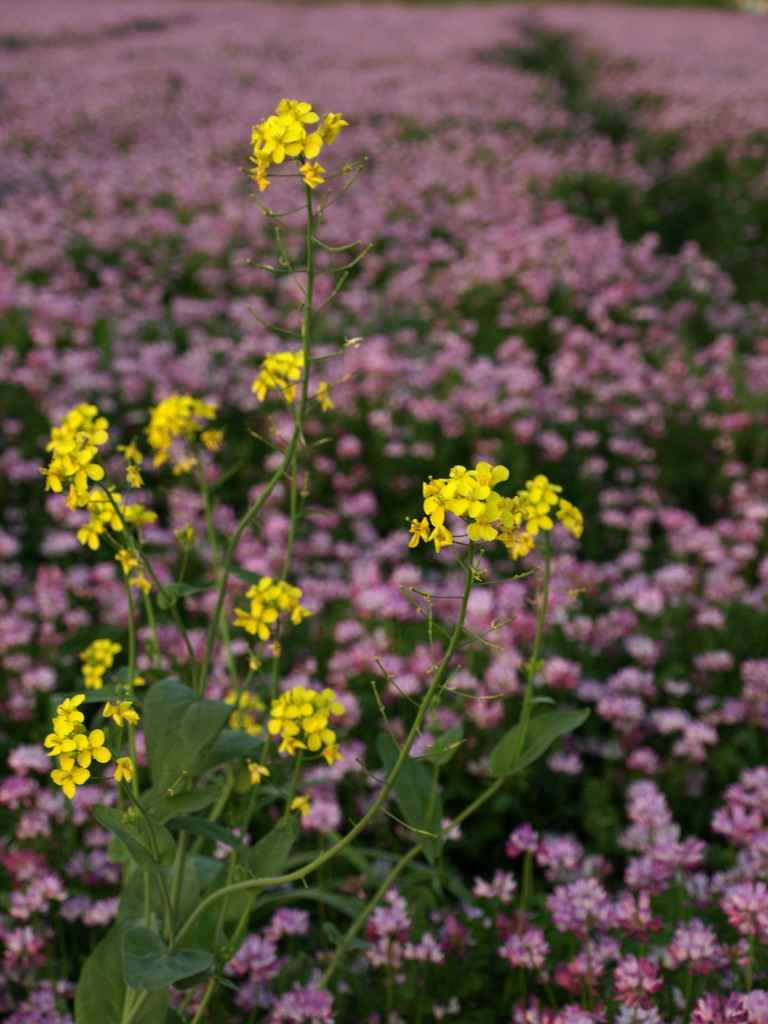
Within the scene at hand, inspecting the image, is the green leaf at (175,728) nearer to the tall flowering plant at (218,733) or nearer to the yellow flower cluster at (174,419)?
the tall flowering plant at (218,733)

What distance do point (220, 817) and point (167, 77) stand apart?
14696 millimetres

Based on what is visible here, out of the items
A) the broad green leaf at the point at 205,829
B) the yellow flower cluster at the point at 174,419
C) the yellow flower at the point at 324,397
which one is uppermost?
the yellow flower at the point at 324,397

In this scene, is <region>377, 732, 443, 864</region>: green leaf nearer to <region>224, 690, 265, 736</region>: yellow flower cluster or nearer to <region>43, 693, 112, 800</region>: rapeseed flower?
<region>224, 690, 265, 736</region>: yellow flower cluster

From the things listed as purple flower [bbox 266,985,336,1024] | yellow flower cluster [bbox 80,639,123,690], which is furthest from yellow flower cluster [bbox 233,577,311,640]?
purple flower [bbox 266,985,336,1024]

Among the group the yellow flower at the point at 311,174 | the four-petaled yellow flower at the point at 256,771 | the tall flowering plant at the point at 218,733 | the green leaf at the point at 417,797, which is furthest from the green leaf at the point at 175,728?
the yellow flower at the point at 311,174

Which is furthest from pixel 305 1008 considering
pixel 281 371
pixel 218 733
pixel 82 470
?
pixel 281 371

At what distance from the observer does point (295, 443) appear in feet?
4.94

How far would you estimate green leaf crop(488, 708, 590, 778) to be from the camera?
5.28 feet

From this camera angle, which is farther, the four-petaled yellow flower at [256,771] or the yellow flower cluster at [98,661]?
the yellow flower cluster at [98,661]

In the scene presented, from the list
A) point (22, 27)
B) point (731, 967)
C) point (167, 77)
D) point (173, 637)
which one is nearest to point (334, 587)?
A: point (173, 637)

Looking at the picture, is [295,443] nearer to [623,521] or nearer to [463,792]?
[463,792]

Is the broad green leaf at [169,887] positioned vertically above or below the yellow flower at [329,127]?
below

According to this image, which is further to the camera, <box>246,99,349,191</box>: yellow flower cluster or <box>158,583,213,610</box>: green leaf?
<box>158,583,213,610</box>: green leaf

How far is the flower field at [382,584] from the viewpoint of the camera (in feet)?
5.07
